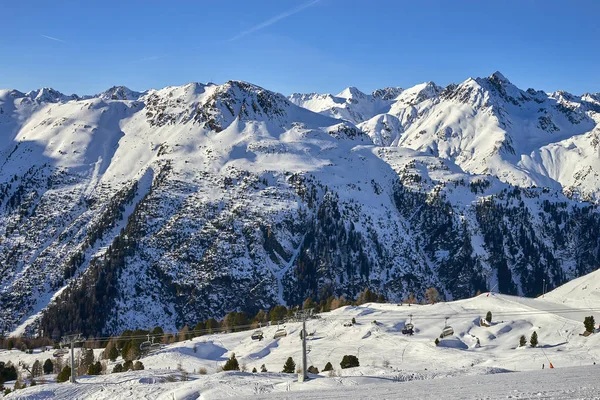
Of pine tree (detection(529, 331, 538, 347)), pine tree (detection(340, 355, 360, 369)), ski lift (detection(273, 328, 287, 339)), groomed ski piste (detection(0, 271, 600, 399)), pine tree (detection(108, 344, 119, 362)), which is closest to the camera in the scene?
groomed ski piste (detection(0, 271, 600, 399))

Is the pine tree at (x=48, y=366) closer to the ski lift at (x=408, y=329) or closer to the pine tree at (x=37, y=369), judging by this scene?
the pine tree at (x=37, y=369)

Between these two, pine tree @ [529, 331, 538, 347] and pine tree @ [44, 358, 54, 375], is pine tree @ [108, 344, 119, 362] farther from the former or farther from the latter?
pine tree @ [529, 331, 538, 347]

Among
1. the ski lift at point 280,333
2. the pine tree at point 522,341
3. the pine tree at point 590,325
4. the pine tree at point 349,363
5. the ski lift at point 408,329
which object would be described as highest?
the ski lift at point 280,333

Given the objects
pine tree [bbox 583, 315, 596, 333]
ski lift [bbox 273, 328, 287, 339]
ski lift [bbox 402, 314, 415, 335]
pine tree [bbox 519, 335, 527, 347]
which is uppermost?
ski lift [bbox 273, 328, 287, 339]

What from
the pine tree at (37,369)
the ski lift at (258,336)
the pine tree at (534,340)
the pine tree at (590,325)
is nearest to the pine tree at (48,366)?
the pine tree at (37,369)

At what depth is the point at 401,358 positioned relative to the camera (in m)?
99.9

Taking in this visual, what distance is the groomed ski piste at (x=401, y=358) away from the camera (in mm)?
36656

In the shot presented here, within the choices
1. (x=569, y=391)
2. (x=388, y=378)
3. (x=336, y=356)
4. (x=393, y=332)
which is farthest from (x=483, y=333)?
(x=569, y=391)

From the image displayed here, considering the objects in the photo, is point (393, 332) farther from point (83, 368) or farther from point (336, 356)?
point (83, 368)

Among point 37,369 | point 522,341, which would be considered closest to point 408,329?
point 522,341

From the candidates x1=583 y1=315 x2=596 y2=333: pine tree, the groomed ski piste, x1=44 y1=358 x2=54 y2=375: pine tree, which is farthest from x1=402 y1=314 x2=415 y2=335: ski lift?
x1=44 y1=358 x2=54 y2=375: pine tree

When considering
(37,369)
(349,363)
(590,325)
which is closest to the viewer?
(349,363)

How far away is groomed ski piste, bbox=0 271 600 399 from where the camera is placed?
36656mm

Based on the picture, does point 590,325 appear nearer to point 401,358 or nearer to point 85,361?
point 401,358
